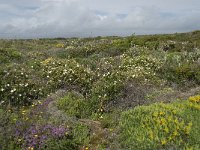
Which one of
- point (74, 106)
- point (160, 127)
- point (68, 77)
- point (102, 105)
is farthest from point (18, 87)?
point (160, 127)

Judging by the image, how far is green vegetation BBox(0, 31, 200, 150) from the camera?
27.1 feet

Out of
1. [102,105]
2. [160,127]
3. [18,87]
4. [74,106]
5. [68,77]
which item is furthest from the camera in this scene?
[68,77]

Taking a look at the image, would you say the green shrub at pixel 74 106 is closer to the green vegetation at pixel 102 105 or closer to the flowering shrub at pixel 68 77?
the green vegetation at pixel 102 105

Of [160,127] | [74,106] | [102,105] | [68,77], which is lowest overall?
[102,105]

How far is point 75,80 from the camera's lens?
1341cm

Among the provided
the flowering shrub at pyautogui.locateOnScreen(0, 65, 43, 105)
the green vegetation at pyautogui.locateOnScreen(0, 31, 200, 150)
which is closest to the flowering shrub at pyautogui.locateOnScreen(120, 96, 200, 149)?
the green vegetation at pyautogui.locateOnScreen(0, 31, 200, 150)

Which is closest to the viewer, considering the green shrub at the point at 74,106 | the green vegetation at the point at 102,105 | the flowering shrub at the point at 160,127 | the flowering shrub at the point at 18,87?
the flowering shrub at the point at 160,127

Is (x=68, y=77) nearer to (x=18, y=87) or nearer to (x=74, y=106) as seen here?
(x=18, y=87)

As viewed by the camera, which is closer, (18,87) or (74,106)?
(74,106)

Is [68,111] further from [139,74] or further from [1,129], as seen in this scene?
[139,74]

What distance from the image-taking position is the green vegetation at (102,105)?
827cm

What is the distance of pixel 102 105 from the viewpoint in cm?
1145

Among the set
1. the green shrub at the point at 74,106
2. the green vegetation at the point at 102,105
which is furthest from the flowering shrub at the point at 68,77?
the green shrub at the point at 74,106

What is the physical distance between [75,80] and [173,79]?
397 cm
